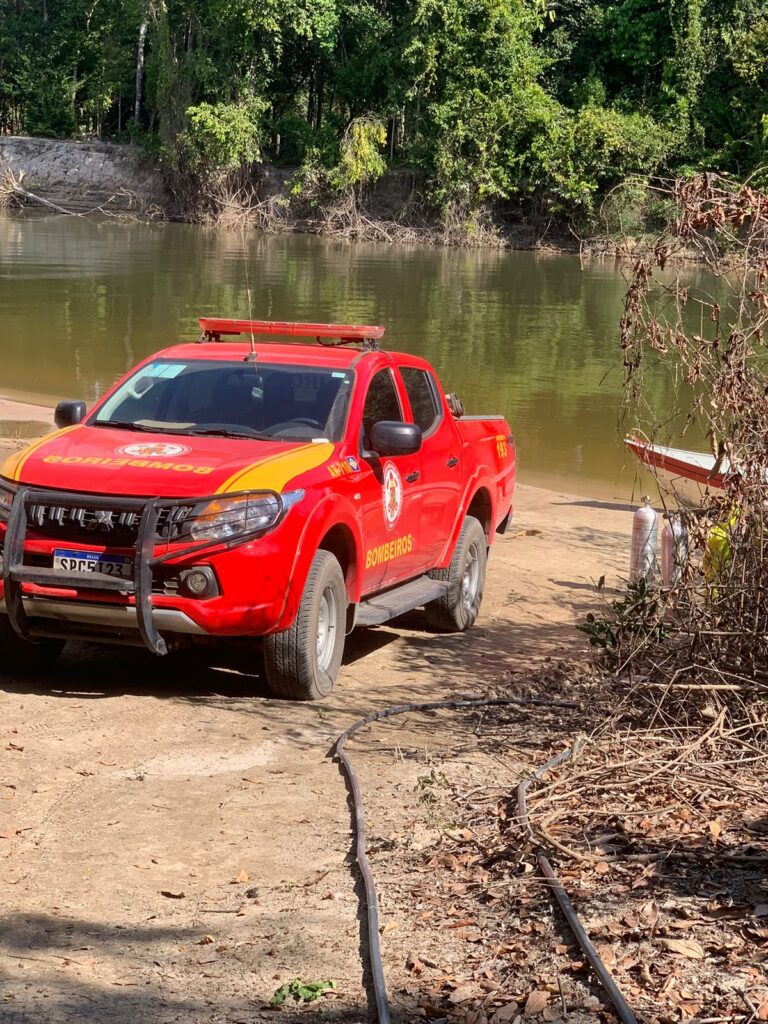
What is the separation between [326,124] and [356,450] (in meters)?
60.1

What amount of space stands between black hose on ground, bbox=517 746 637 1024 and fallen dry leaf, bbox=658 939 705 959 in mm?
232

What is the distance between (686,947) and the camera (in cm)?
434

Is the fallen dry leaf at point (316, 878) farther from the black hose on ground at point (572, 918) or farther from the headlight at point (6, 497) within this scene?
the headlight at point (6, 497)

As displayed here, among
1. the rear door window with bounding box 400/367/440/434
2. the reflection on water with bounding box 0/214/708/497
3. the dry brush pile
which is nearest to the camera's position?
the dry brush pile

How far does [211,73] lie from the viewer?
6194 centimetres

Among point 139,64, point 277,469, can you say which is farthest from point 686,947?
point 139,64

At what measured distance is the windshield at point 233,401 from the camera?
812 centimetres

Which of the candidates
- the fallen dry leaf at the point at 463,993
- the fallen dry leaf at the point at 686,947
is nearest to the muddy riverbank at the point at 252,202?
the fallen dry leaf at the point at 686,947

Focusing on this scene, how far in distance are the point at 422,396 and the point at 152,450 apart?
2445 millimetres

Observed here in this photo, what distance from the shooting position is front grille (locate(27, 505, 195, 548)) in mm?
7016

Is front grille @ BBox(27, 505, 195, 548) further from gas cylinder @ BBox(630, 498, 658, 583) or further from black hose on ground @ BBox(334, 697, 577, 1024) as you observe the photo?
gas cylinder @ BBox(630, 498, 658, 583)

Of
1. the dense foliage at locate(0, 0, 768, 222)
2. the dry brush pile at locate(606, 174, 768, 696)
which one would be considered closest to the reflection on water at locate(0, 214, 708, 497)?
the dense foliage at locate(0, 0, 768, 222)

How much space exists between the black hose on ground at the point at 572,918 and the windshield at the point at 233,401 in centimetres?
294

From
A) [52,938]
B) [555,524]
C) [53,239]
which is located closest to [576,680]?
[52,938]
